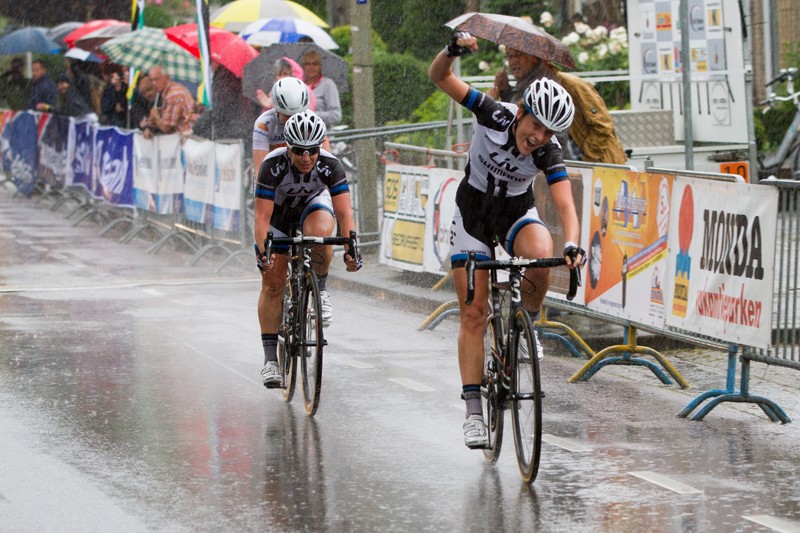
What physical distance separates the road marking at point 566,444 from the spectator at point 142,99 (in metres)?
13.5

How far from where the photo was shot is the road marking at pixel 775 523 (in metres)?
6.27

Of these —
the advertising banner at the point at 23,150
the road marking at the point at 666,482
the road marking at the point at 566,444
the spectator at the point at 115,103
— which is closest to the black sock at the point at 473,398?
the road marking at the point at 566,444

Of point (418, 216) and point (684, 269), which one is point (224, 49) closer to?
point (418, 216)

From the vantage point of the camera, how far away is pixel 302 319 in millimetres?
8922

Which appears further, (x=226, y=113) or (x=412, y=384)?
(x=226, y=113)

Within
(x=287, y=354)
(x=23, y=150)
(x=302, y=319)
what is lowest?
(x=287, y=354)

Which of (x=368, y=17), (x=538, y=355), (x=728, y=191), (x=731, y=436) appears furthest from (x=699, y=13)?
(x=538, y=355)

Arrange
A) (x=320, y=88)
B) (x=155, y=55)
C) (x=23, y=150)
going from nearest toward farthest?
(x=320, y=88) → (x=155, y=55) → (x=23, y=150)

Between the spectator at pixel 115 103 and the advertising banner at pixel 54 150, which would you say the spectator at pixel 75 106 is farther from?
the spectator at pixel 115 103

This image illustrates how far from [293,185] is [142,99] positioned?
41.2ft

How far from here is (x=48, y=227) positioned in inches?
850

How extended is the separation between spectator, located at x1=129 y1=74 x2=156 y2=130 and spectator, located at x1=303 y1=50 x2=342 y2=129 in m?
4.30

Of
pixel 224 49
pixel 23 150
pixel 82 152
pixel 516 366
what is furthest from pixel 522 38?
pixel 23 150

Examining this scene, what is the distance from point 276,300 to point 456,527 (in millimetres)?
3387
